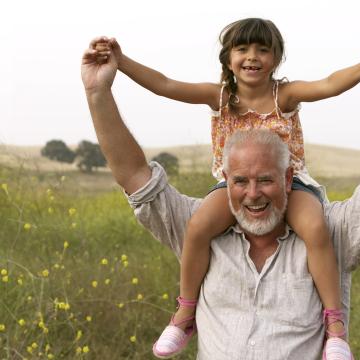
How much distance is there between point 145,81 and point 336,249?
110cm

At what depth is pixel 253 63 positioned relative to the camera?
3.84 meters

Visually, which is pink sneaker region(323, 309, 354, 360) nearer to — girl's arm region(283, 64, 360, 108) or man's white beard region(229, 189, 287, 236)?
man's white beard region(229, 189, 287, 236)

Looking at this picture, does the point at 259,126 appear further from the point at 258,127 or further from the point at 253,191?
the point at 253,191

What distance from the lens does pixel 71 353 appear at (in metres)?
5.41

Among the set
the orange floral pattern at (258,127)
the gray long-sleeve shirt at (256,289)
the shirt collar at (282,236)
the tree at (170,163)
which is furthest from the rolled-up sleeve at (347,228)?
the tree at (170,163)

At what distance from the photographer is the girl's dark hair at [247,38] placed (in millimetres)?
3871

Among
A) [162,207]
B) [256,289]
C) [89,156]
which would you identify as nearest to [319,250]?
[256,289]

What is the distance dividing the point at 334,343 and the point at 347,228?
1.50ft

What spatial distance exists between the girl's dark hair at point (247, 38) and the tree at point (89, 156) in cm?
711

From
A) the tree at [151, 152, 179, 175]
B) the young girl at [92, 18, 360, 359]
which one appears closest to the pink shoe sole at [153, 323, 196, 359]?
the young girl at [92, 18, 360, 359]

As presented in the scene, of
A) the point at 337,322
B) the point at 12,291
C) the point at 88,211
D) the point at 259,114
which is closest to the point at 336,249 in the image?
the point at 337,322

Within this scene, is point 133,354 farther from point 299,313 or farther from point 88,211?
point 88,211

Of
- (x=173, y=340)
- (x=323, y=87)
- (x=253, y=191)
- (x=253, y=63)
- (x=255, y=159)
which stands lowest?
(x=173, y=340)

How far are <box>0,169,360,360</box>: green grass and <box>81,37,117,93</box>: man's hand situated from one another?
142cm
